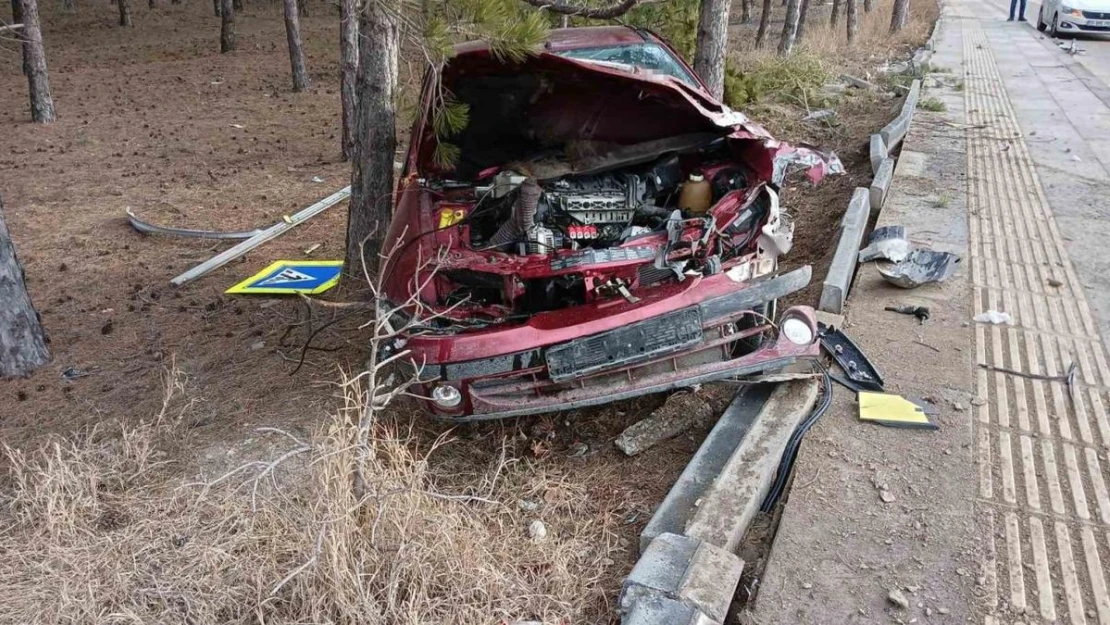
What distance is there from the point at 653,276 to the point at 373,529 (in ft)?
6.64

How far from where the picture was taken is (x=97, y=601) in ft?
9.14

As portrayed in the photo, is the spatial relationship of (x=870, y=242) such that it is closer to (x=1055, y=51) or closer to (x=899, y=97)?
(x=899, y=97)

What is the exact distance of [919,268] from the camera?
18.1ft

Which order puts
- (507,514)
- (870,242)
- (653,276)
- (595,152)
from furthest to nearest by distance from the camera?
(870,242) < (595,152) < (653,276) < (507,514)

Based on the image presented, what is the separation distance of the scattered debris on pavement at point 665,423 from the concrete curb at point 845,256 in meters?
1.35

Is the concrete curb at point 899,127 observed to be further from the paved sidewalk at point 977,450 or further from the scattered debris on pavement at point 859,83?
the scattered debris on pavement at point 859,83

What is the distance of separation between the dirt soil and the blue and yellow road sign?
16cm

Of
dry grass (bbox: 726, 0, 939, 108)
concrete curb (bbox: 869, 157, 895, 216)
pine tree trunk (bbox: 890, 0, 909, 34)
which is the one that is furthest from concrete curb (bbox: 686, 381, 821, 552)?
pine tree trunk (bbox: 890, 0, 909, 34)

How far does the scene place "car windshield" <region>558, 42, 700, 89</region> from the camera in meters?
4.95

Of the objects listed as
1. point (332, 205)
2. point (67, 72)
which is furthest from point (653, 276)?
point (67, 72)

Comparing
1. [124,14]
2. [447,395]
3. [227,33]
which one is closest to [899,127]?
[447,395]

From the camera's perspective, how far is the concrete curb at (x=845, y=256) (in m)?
5.02

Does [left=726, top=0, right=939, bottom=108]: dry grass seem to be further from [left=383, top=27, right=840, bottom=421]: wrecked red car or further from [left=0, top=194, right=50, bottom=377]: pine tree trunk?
[left=0, top=194, right=50, bottom=377]: pine tree trunk

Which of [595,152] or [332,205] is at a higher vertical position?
[595,152]
